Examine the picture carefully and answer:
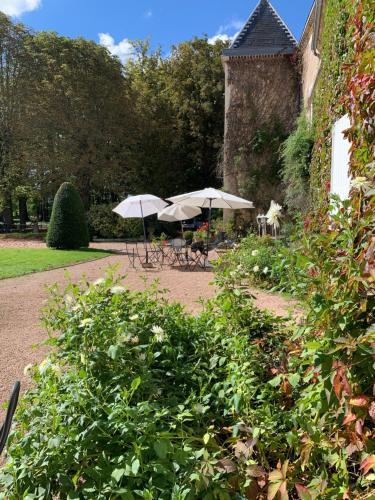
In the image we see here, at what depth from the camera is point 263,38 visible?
16609mm

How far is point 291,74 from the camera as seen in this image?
16.5 meters

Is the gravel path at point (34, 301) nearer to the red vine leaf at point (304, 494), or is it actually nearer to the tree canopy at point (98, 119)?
the red vine leaf at point (304, 494)

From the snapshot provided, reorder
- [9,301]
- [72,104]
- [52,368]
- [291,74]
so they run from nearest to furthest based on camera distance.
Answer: [52,368]
[9,301]
[291,74]
[72,104]

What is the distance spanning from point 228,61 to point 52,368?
1714cm

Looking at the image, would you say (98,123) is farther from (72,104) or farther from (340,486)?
(340,486)

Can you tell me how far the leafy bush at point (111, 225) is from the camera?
22047mm

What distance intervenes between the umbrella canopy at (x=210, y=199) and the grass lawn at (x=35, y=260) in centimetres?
393

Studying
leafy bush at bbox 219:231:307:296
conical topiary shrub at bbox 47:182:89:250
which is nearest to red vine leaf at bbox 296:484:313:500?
leafy bush at bbox 219:231:307:296

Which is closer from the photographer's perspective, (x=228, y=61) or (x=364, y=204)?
(x=364, y=204)

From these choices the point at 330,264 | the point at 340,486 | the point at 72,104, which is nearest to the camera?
the point at 340,486

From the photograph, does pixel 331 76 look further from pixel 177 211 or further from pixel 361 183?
pixel 177 211

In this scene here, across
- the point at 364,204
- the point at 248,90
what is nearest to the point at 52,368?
the point at 364,204

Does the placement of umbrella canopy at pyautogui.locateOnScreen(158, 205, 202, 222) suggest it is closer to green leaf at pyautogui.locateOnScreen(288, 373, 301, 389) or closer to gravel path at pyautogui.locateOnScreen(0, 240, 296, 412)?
gravel path at pyautogui.locateOnScreen(0, 240, 296, 412)

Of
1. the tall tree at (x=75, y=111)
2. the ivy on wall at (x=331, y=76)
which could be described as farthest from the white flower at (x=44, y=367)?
the tall tree at (x=75, y=111)
